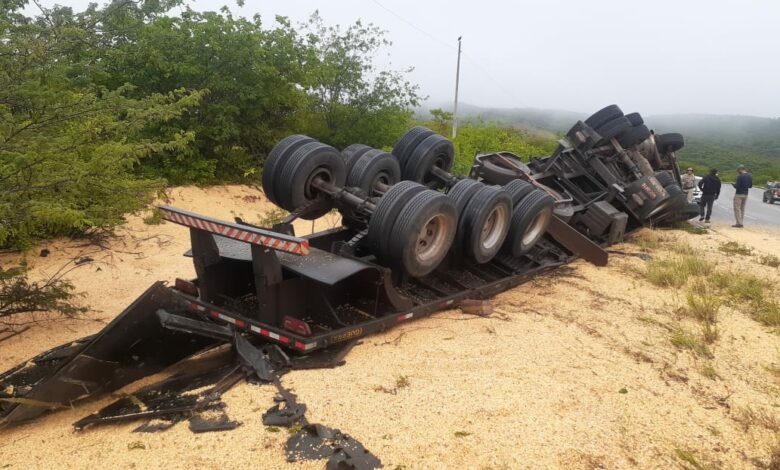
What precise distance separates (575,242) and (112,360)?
5.99 metres

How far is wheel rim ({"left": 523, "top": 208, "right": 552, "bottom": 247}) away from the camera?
7057mm

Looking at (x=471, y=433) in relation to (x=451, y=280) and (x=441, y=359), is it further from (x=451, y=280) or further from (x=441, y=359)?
(x=451, y=280)

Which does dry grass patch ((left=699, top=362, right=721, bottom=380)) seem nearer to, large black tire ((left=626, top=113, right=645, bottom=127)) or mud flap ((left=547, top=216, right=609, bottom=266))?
mud flap ((left=547, top=216, right=609, bottom=266))

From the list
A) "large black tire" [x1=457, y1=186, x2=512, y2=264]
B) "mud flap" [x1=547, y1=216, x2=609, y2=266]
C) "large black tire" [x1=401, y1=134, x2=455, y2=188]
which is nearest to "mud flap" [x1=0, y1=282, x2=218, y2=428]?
"large black tire" [x1=457, y1=186, x2=512, y2=264]

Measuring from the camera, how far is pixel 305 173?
6.09 metres

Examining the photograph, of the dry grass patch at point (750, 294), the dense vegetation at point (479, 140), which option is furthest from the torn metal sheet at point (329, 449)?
the dense vegetation at point (479, 140)

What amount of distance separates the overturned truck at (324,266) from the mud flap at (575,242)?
0.02 meters

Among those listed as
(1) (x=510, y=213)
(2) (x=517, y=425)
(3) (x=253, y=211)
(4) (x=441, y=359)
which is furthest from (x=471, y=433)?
(3) (x=253, y=211)

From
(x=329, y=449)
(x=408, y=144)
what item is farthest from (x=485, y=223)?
(x=329, y=449)

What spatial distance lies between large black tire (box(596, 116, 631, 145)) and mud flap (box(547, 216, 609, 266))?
306 cm

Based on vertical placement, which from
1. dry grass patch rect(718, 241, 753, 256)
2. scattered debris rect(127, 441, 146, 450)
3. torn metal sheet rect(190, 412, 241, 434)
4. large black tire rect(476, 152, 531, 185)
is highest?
large black tire rect(476, 152, 531, 185)

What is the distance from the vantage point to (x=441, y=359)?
4820 mm

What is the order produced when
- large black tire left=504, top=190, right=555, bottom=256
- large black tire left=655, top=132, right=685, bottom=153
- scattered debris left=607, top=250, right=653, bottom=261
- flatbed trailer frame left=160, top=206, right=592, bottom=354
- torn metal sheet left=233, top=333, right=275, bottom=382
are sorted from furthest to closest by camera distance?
large black tire left=655, top=132, right=685, bottom=153 < scattered debris left=607, top=250, right=653, bottom=261 < large black tire left=504, top=190, right=555, bottom=256 < flatbed trailer frame left=160, top=206, right=592, bottom=354 < torn metal sheet left=233, top=333, right=275, bottom=382

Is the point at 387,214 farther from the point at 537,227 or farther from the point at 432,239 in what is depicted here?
the point at 537,227
